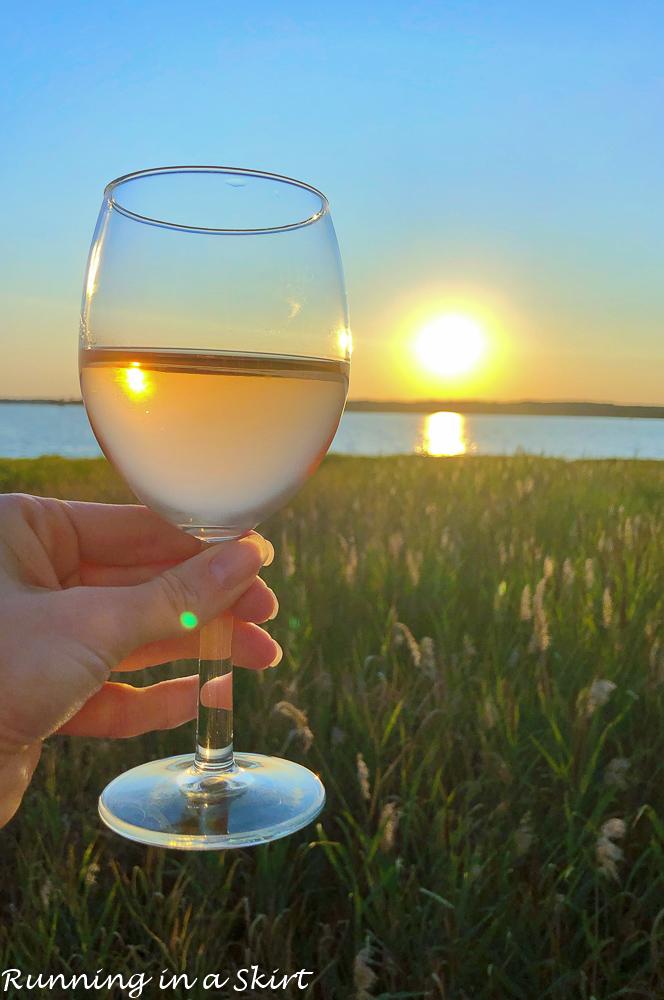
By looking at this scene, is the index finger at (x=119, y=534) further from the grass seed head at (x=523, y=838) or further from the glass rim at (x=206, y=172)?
the grass seed head at (x=523, y=838)

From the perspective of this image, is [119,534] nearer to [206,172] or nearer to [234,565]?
[234,565]

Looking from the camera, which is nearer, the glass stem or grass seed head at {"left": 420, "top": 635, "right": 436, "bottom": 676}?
the glass stem

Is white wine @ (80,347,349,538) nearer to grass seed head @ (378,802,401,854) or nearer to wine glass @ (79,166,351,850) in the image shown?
wine glass @ (79,166,351,850)

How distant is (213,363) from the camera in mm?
1136

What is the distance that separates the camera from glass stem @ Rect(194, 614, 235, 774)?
53.1 inches

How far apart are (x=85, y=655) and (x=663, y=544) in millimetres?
2699

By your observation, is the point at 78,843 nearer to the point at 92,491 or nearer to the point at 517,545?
the point at 517,545

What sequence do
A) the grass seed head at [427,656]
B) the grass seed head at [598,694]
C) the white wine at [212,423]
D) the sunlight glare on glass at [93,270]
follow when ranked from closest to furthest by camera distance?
the white wine at [212,423], the sunlight glare on glass at [93,270], the grass seed head at [598,694], the grass seed head at [427,656]

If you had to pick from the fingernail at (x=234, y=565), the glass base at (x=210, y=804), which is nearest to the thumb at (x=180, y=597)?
the fingernail at (x=234, y=565)

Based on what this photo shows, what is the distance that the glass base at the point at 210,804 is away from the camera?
1.23 m

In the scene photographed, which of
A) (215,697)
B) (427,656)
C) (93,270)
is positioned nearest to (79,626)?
(215,697)

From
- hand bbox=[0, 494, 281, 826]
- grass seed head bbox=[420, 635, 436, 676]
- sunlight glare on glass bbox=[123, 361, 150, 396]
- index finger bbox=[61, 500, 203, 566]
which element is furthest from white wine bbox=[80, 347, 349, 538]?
grass seed head bbox=[420, 635, 436, 676]

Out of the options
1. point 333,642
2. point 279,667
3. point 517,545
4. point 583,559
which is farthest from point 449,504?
point 279,667

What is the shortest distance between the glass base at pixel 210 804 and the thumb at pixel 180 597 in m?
0.28
